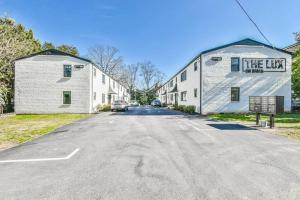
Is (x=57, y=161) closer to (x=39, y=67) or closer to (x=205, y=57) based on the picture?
(x=205, y=57)

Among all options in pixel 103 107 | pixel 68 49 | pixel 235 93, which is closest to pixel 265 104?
pixel 235 93

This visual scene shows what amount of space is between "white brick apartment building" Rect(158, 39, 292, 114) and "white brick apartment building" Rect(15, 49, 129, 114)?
44.6 feet

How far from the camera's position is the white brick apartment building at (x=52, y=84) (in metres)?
23.6

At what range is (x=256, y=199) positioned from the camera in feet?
12.0

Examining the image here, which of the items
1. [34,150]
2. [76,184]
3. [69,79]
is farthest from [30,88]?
[76,184]

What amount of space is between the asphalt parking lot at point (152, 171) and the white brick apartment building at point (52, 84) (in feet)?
53.7

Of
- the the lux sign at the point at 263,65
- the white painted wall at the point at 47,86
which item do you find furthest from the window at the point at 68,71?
the the lux sign at the point at 263,65

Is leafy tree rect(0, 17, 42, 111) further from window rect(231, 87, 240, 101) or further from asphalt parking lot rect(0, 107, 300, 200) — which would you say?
window rect(231, 87, 240, 101)

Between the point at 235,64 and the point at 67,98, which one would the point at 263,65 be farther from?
the point at 67,98

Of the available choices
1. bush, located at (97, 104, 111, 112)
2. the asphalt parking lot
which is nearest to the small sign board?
the asphalt parking lot

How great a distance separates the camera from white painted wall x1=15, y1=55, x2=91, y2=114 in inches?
928

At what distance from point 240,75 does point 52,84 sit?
21.6 m

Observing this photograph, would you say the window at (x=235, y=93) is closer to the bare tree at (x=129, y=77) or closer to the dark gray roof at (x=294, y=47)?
the dark gray roof at (x=294, y=47)

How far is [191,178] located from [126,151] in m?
3.01
